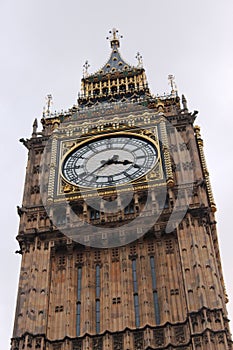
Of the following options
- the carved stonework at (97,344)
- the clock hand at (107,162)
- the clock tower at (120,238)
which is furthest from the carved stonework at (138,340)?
the clock hand at (107,162)

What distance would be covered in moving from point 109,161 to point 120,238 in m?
5.21

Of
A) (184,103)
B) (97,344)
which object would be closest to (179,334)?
(97,344)

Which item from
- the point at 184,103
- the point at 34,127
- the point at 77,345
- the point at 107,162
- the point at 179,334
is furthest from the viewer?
the point at 184,103

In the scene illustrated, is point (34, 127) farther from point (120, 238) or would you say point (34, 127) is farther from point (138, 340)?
point (138, 340)

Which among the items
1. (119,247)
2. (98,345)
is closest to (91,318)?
Answer: (98,345)

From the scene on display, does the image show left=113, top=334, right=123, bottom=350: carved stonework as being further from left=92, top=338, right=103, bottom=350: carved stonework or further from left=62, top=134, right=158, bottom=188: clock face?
left=62, top=134, right=158, bottom=188: clock face

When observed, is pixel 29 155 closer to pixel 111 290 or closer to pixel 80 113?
pixel 80 113

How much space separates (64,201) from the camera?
32000 millimetres

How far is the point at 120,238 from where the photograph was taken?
98.3 ft

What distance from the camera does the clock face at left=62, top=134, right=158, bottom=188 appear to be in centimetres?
3294

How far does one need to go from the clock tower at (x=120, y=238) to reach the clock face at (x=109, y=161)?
0.06 metres

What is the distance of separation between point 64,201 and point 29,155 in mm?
5527

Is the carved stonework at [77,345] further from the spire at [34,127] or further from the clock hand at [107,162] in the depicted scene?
the spire at [34,127]

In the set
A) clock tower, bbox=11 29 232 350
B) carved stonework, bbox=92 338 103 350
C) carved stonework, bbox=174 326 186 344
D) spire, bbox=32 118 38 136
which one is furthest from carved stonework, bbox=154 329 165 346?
spire, bbox=32 118 38 136
